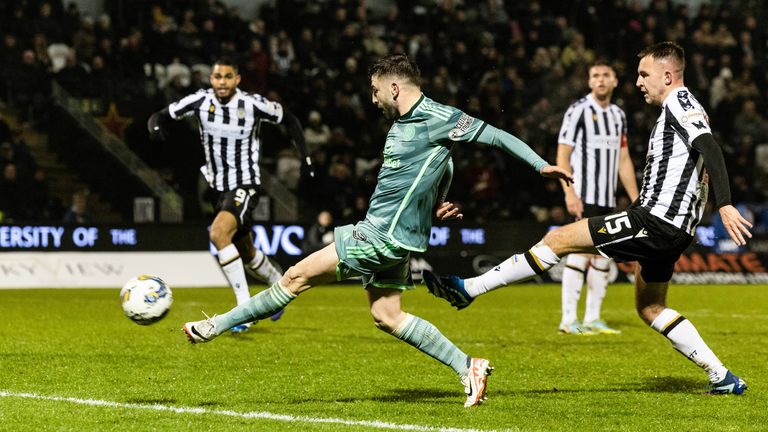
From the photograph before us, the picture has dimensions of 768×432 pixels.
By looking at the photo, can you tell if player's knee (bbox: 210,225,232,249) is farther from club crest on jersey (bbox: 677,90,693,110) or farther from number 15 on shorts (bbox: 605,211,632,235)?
club crest on jersey (bbox: 677,90,693,110)

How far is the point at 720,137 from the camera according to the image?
79.0 feet

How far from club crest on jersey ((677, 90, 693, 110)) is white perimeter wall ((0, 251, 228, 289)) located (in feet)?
36.6

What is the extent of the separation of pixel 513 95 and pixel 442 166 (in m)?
17.0

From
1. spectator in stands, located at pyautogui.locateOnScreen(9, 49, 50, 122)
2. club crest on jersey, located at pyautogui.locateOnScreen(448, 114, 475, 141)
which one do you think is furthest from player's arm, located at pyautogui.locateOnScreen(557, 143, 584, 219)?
spectator in stands, located at pyautogui.locateOnScreen(9, 49, 50, 122)

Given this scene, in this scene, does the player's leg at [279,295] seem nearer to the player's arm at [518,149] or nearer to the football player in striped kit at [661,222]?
the football player in striped kit at [661,222]

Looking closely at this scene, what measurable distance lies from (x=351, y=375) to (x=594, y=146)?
4156 millimetres

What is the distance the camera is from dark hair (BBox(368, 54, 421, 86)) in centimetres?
650

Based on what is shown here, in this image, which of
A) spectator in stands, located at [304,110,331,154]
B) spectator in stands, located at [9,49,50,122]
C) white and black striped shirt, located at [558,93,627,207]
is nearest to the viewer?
white and black striped shirt, located at [558,93,627,207]

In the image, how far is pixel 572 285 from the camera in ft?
36.3

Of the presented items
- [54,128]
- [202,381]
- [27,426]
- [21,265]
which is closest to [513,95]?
[54,128]

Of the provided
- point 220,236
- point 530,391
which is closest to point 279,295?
point 530,391

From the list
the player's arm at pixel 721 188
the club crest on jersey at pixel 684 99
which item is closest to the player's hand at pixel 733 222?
the player's arm at pixel 721 188

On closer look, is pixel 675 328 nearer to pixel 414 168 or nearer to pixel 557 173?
pixel 557 173

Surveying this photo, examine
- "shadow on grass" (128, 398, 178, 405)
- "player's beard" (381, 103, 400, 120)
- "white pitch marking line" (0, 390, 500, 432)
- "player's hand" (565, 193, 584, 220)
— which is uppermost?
"player's beard" (381, 103, 400, 120)
